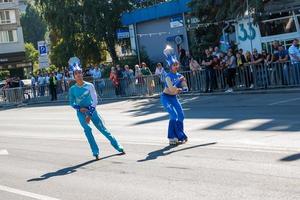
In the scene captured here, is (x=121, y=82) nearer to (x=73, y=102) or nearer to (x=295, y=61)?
(x=295, y=61)

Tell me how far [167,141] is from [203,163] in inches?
120

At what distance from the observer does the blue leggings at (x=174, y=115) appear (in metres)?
12.0

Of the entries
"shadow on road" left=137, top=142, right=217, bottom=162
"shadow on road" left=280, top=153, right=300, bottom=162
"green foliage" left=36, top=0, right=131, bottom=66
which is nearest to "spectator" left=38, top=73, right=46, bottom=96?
"green foliage" left=36, top=0, right=131, bottom=66

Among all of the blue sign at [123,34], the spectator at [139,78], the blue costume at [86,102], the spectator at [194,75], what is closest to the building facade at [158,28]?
the blue sign at [123,34]

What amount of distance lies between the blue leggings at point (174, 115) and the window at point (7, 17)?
8242 cm

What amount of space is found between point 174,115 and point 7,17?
83920mm

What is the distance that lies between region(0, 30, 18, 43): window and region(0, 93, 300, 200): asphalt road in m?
73.9

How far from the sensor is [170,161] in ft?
34.1

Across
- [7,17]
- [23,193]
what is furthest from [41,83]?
[7,17]

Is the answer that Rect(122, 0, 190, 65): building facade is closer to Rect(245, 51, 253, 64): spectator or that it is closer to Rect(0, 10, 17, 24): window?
Rect(245, 51, 253, 64): spectator

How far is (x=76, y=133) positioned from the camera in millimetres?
16891

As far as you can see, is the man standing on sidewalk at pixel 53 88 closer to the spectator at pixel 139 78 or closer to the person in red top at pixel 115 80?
the person in red top at pixel 115 80

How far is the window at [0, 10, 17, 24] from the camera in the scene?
300 feet

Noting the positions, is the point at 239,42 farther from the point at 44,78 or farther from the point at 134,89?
the point at 44,78
